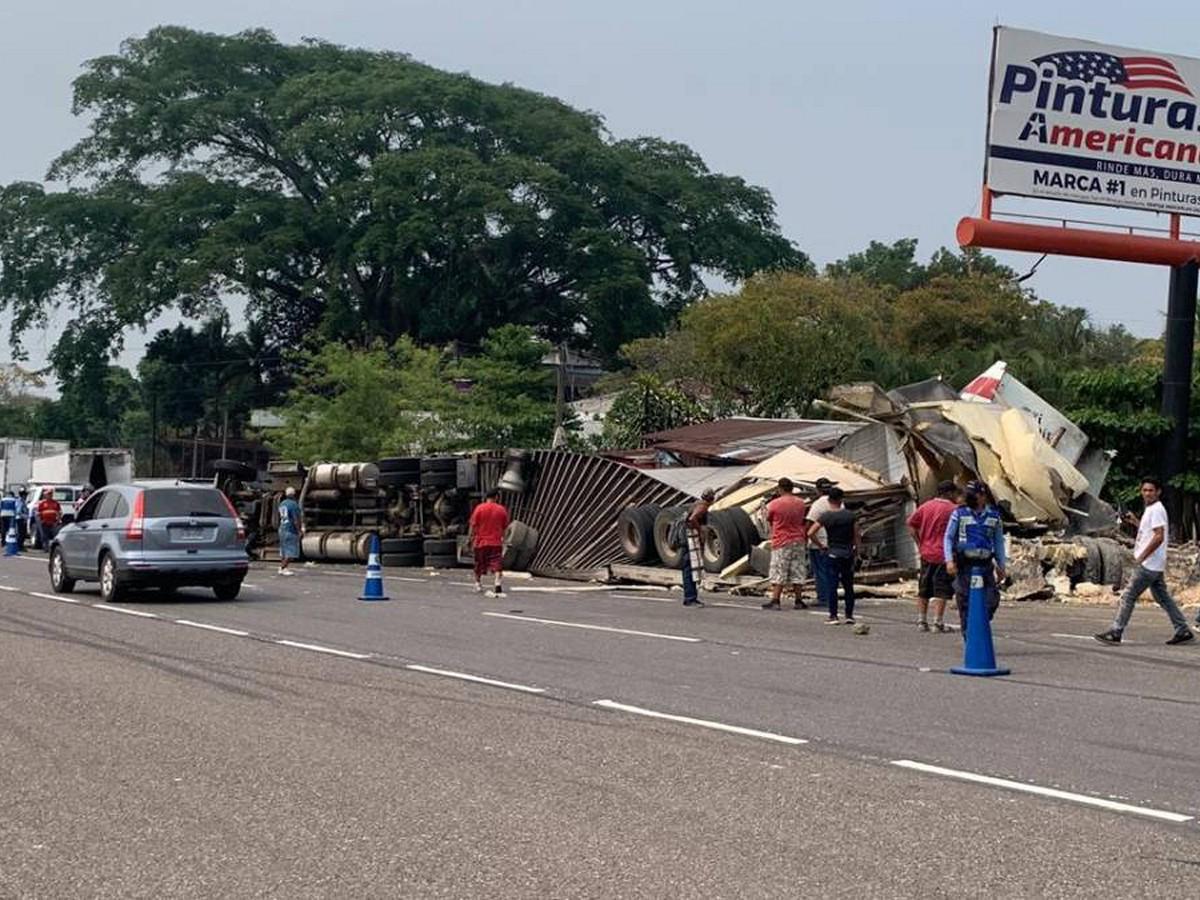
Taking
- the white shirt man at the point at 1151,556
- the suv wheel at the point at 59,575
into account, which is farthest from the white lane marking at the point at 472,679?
the suv wheel at the point at 59,575

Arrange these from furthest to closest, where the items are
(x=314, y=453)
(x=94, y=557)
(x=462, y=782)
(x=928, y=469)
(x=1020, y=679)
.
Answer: (x=314, y=453) → (x=928, y=469) → (x=94, y=557) → (x=1020, y=679) → (x=462, y=782)

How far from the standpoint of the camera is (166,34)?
2820 inches

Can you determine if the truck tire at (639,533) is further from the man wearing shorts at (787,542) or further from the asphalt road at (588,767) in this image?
the asphalt road at (588,767)

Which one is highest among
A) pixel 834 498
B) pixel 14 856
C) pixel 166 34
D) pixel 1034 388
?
pixel 166 34

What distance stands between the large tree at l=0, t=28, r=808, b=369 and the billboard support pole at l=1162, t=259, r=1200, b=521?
36247 millimetres

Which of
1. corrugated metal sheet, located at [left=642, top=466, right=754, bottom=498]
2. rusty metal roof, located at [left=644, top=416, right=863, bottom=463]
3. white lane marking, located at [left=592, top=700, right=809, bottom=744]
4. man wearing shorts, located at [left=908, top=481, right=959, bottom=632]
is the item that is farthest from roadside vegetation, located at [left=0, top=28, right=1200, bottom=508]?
white lane marking, located at [left=592, top=700, right=809, bottom=744]

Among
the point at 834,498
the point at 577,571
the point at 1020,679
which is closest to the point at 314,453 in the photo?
the point at 577,571

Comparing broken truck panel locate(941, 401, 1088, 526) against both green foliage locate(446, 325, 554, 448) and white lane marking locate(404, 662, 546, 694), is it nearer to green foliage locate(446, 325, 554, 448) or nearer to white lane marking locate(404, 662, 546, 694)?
white lane marking locate(404, 662, 546, 694)

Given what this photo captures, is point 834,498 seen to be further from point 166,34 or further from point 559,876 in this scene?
point 166,34

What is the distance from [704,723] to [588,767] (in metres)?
1.83

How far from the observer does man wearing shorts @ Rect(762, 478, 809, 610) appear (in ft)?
67.9

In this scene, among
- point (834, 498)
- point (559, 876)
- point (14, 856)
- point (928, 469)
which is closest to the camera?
point (559, 876)

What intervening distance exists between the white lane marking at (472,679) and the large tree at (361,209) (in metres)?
47.8

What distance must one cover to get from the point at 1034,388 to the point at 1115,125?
29.1 feet
